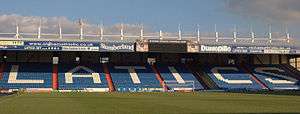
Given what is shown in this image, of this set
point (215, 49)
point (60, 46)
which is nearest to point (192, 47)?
point (215, 49)

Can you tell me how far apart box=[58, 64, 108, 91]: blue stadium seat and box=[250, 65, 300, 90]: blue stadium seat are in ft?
73.9

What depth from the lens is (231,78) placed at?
2712 inches

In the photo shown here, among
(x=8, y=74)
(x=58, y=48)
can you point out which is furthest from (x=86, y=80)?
(x=8, y=74)

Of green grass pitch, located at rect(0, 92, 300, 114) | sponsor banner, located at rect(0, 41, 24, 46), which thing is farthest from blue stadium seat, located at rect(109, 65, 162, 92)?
green grass pitch, located at rect(0, 92, 300, 114)

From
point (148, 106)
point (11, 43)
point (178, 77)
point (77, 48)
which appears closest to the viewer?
point (148, 106)

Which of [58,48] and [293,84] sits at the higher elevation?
[58,48]

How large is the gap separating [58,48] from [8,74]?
23.2 ft

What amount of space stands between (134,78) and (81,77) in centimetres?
688

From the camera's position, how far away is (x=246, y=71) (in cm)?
7306

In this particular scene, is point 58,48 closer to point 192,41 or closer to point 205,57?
point 192,41

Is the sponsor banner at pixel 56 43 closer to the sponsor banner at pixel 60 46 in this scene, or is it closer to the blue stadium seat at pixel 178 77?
the sponsor banner at pixel 60 46

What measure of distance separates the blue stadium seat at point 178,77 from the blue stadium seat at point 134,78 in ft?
5.48

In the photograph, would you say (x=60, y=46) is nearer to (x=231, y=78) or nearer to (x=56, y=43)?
(x=56, y=43)

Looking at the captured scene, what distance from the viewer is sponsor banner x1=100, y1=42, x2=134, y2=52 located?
64.1m
